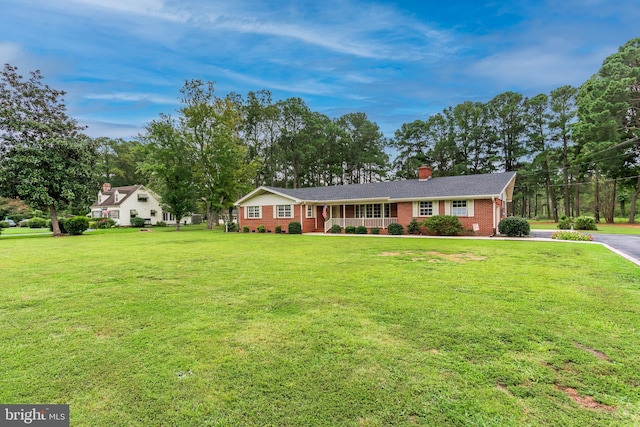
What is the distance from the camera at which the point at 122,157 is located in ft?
163

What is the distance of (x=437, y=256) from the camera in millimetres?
10062

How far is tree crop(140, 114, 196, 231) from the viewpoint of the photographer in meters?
28.6

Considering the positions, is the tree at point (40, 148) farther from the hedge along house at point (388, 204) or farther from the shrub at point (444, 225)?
the shrub at point (444, 225)

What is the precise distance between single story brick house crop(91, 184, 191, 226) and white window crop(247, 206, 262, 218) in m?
19.1

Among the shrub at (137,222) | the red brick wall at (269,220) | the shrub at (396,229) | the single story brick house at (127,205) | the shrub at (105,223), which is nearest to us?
the shrub at (396,229)

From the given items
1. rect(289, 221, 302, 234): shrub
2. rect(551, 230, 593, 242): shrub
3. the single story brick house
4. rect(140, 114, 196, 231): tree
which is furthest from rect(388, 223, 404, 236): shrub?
the single story brick house

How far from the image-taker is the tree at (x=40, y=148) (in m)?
21.0

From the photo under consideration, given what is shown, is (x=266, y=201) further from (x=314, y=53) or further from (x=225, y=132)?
(x=314, y=53)

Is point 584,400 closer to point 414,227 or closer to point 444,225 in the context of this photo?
point 444,225

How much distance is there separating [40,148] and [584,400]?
102ft

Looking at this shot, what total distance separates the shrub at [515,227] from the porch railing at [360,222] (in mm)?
6734

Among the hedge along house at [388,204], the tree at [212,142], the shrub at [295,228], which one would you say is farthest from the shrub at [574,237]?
the tree at [212,142]

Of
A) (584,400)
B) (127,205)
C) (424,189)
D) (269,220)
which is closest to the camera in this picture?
(584,400)

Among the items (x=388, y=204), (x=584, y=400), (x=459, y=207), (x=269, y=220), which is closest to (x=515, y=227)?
(x=459, y=207)
